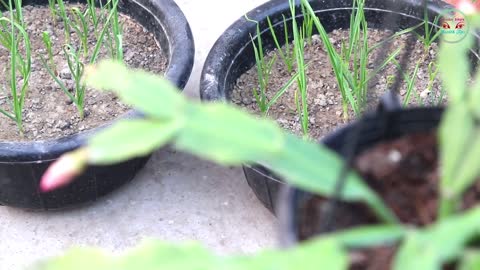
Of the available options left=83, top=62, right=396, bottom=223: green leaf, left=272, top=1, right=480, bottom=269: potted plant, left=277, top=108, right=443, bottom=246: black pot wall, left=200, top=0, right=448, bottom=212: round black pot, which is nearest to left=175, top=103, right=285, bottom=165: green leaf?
left=83, top=62, right=396, bottom=223: green leaf

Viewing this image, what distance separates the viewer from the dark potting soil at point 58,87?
70.6 inches

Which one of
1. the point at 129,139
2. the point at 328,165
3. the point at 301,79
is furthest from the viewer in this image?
the point at 301,79

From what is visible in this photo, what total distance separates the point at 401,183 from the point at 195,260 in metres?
0.37

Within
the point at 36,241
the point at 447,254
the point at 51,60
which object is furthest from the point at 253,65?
the point at 447,254

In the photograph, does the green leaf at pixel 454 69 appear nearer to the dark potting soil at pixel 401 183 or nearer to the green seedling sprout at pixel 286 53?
the dark potting soil at pixel 401 183

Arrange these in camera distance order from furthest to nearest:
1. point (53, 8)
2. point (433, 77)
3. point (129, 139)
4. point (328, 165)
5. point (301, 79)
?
point (53, 8)
point (433, 77)
point (301, 79)
point (328, 165)
point (129, 139)

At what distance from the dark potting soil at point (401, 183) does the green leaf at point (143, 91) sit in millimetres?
266

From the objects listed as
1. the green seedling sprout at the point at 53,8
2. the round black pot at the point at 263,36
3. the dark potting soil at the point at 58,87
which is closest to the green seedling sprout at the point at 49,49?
the dark potting soil at the point at 58,87

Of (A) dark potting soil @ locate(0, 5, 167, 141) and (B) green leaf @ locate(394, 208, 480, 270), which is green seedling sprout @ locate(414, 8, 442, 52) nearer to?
(A) dark potting soil @ locate(0, 5, 167, 141)

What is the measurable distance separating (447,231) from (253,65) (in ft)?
4.24

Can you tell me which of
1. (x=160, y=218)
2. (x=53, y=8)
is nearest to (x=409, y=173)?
(x=160, y=218)

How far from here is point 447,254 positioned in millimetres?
675

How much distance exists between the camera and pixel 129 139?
0.66m

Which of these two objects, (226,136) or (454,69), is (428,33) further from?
(226,136)
